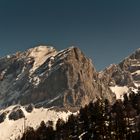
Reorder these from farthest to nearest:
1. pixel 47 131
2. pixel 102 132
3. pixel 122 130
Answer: pixel 47 131 < pixel 122 130 < pixel 102 132

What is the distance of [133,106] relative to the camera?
171500mm

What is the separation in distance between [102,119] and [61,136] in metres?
60.2

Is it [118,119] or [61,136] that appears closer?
[118,119]

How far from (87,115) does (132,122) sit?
17313mm

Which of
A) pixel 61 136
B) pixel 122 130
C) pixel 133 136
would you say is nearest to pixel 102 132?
pixel 122 130

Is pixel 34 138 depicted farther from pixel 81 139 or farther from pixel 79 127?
pixel 81 139

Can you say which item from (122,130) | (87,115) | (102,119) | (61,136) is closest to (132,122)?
(87,115)

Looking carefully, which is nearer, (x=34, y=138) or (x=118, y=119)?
(x=118, y=119)

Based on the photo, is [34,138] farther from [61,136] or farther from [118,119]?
[118,119]

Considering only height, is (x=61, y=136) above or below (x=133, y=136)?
above

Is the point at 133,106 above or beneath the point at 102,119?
above

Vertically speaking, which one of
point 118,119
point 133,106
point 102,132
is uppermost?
point 133,106

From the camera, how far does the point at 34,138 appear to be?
16338cm

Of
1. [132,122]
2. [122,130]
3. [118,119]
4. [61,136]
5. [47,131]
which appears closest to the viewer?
[122,130]
